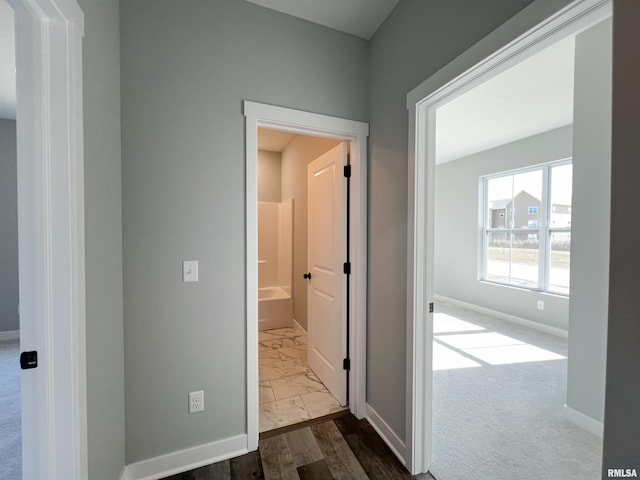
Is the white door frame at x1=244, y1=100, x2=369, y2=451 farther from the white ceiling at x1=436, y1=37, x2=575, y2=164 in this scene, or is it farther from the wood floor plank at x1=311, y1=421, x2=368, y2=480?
the white ceiling at x1=436, y1=37, x2=575, y2=164

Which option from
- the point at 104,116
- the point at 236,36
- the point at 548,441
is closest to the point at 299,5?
the point at 236,36

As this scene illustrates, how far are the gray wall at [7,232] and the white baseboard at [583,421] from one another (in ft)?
18.8

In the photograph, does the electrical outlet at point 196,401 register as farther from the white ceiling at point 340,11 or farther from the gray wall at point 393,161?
the white ceiling at point 340,11

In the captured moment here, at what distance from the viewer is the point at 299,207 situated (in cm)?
382

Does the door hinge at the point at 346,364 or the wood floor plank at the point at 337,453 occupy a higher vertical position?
the door hinge at the point at 346,364

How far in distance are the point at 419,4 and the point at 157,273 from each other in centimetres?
216

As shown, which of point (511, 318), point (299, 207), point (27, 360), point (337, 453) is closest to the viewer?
point (27, 360)

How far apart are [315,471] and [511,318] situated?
166 inches

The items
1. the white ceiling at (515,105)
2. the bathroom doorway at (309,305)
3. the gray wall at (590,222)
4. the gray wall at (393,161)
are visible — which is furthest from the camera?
the white ceiling at (515,105)

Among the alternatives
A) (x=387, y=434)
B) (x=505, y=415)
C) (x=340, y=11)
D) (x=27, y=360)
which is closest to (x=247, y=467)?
(x=387, y=434)

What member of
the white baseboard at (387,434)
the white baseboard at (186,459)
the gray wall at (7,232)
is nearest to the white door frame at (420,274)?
the white baseboard at (387,434)

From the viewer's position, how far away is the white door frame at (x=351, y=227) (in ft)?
5.65

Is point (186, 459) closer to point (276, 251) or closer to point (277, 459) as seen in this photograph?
point (277, 459)

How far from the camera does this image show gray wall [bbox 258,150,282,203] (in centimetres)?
469
